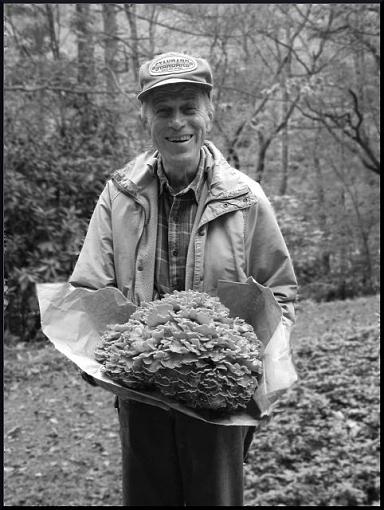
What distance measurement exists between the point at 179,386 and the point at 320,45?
29.6 ft

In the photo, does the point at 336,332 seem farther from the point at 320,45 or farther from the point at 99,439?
the point at 320,45

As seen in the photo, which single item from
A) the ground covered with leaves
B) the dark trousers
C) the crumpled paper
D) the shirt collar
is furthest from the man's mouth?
the ground covered with leaves

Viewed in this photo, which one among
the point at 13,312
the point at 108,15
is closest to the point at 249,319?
the point at 13,312

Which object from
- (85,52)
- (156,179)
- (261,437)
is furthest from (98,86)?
(156,179)

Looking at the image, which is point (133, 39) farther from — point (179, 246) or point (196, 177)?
point (179, 246)

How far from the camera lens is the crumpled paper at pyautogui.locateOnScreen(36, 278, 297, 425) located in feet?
5.93

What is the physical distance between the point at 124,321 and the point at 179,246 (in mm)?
364

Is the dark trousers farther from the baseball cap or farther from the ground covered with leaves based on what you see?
the ground covered with leaves

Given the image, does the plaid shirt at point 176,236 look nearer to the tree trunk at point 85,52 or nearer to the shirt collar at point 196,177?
the shirt collar at point 196,177

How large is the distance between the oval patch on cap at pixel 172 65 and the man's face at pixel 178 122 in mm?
62

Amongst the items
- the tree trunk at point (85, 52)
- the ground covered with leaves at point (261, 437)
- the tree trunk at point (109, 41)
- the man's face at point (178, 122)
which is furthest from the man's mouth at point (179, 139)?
the tree trunk at point (109, 41)

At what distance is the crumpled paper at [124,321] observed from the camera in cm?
181

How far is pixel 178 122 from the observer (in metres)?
2.08

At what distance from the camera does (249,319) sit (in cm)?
208
